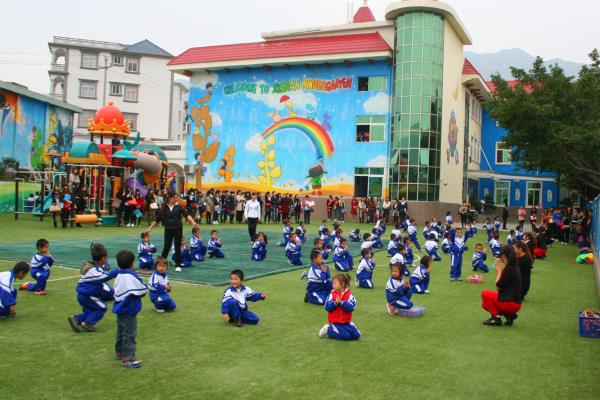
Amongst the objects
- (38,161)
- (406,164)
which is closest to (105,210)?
(38,161)

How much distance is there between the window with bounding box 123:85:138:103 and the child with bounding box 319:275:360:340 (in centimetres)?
6027

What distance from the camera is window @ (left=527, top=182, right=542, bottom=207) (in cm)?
4691

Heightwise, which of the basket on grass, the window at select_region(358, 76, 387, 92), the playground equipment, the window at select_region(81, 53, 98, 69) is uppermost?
the window at select_region(81, 53, 98, 69)

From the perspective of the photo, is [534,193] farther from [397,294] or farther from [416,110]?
[397,294]

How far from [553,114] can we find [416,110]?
47.0 feet

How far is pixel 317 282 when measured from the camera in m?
9.99

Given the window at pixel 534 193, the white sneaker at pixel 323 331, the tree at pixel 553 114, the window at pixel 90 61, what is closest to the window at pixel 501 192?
the window at pixel 534 193

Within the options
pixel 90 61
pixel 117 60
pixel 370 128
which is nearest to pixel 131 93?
pixel 117 60

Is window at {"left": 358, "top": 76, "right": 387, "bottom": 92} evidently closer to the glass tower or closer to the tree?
the glass tower

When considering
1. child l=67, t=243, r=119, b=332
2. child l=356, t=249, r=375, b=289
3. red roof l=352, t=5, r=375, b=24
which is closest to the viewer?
child l=67, t=243, r=119, b=332

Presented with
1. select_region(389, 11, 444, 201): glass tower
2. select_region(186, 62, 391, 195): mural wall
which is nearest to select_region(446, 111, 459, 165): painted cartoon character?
select_region(389, 11, 444, 201): glass tower

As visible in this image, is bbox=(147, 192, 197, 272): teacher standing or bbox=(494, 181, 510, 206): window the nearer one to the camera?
bbox=(147, 192, 197, 272): teacher standing

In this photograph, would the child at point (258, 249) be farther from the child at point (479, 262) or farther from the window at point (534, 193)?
the window at point (534, 193)

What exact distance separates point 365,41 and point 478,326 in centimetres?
3036
